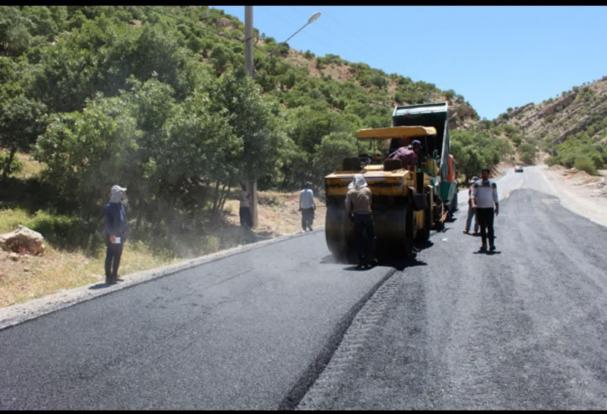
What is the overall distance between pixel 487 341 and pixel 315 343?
1.76 m

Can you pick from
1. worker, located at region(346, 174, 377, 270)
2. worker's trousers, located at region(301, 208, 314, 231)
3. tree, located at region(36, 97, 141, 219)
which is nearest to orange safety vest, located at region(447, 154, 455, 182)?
worker's trousers, located at region(301, 208, 314, 231)

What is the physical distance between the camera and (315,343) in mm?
5348

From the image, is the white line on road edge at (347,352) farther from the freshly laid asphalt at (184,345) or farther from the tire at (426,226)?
the tire at (426,226)

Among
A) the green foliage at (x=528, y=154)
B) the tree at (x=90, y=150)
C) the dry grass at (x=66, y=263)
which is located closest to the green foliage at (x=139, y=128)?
the tree at (x=90, y=150)

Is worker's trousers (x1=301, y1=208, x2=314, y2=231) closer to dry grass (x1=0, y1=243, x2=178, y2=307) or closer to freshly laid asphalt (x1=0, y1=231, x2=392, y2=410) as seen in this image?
dry grass (x1=0, y1=243, x2=178, y2=307)

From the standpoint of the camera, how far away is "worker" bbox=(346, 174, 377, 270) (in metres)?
9.62

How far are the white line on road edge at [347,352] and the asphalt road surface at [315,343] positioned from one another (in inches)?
2.1

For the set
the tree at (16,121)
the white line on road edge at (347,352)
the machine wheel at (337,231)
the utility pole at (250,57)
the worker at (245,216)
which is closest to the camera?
the white line on road edge at (347,352)

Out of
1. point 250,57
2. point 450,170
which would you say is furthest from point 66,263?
point 450,170

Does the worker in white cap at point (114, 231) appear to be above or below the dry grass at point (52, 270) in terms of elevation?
above

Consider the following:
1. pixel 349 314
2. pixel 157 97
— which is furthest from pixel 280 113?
pixel 349 314

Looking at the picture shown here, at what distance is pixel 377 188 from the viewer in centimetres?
1024

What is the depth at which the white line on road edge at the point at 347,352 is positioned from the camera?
4121 millimetres

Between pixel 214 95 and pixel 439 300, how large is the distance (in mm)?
13946
